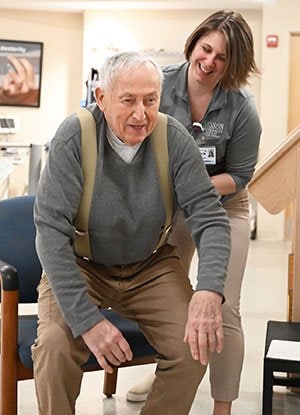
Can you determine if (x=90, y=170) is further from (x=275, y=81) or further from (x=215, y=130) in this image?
(x=275, y=81)

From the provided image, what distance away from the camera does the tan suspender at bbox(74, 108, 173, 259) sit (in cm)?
220

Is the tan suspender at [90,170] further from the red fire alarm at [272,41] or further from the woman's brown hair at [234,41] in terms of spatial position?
the red fire alarm at [272,41]

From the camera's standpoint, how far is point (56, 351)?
2.06 meters

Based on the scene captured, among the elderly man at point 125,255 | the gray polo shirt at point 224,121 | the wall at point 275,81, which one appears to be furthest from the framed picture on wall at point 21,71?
the elderly man at point 125,255

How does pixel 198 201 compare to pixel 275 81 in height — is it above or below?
below

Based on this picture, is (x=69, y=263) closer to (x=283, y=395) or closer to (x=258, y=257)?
(x=283, y=395)

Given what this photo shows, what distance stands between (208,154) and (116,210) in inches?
25.1

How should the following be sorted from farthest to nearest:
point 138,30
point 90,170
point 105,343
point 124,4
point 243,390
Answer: point 138,30, point 124,4, point 243,390, point 90,170, point 105,343

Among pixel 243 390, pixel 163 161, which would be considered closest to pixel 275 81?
pixel 243 390

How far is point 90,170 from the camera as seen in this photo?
2.20 m

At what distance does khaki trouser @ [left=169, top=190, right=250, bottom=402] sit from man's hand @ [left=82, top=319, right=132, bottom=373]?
64cm

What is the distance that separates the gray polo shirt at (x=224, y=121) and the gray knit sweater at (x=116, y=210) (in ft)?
1.38

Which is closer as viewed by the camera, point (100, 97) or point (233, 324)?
point (100, 97)

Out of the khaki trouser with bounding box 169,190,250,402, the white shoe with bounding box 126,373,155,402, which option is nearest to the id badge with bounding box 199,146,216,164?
the khaki trouser with bounding box 169,190,250,402
